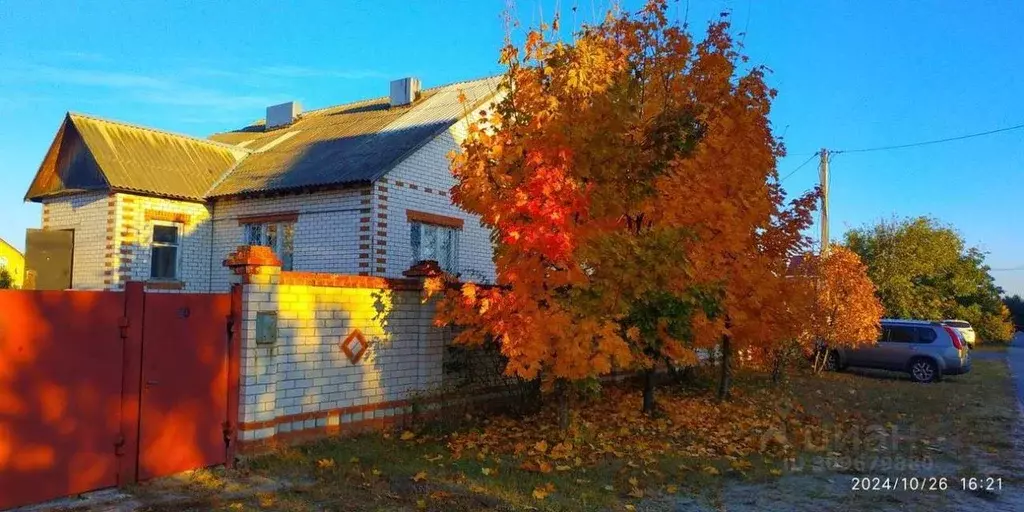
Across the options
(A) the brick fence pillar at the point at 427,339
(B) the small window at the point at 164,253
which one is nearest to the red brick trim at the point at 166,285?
(B) the small window at the point at 164,253

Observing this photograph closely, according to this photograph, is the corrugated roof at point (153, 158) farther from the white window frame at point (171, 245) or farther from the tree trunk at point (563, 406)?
the tree trunk at point (563, 406)

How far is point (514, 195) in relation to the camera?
6520 millimetres

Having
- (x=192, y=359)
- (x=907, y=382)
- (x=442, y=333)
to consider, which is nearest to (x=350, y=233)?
(x=442, y=333)

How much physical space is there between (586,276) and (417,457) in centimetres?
251

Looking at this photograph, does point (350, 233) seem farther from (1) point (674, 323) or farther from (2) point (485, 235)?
(1) point (674, 323)

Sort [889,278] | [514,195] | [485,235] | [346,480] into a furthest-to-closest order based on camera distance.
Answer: [889,278] → [485,235] → [514,195] → [346,480]

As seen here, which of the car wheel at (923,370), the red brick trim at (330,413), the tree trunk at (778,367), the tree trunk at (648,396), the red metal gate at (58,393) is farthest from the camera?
the car wheel at (923,370)

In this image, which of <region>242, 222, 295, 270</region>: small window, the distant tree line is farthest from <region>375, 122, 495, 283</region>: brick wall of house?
the distant tree line

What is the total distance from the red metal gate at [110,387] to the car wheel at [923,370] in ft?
54.2

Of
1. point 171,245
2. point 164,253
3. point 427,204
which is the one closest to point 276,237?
point 171,245

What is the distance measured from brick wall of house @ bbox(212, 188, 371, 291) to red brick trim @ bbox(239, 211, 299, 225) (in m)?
0.05

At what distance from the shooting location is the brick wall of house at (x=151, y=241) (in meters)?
13.9

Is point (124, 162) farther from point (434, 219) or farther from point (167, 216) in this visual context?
point (434, 219)

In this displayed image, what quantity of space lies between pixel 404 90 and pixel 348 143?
3.04 metres
